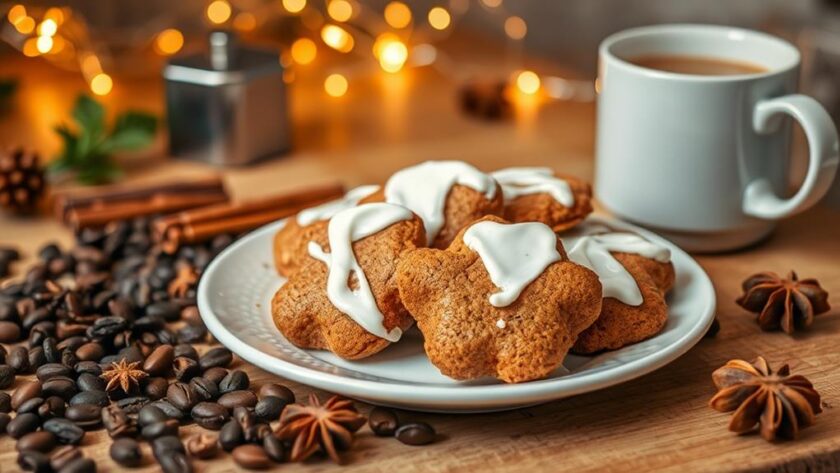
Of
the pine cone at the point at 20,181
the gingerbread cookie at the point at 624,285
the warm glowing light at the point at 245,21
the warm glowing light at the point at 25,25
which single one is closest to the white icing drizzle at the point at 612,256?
the gingerbread cookie at the point at 624,285

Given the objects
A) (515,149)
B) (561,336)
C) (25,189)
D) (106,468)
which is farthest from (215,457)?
(515,149)

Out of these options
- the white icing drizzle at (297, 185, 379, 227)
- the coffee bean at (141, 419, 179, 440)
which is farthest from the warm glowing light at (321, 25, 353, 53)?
the coffee bean at (141, 419, 179, 440)

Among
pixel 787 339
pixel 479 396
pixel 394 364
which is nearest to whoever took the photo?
pixel 479 396

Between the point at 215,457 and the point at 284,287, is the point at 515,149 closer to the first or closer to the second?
the point at 284,287

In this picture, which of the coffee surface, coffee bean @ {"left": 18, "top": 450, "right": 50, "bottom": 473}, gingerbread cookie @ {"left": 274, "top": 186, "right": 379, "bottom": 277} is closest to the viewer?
coffee bean @ {"left": 18, "top": 450, "right": 50, "bottom": 473}

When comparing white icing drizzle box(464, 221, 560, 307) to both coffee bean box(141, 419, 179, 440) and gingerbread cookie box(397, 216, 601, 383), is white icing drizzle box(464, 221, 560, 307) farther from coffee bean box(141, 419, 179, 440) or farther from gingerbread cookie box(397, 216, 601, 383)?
coffee bean box(141, 419, 179, 440)
